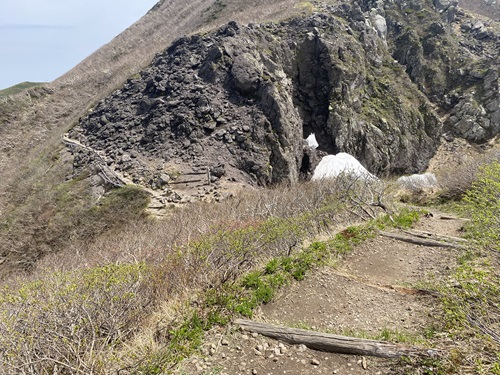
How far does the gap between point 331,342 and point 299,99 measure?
3254 centimetres

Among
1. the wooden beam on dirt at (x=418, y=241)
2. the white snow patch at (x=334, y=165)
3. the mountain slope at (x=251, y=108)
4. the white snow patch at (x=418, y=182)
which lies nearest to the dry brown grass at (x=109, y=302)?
the wooden beam on dirt at (x=418, y=241)

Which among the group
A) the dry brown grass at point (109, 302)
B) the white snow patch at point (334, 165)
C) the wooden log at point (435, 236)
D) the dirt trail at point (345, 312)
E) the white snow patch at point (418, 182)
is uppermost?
the dry brown grass at point (109, 302)

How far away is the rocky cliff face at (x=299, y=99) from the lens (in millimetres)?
24422

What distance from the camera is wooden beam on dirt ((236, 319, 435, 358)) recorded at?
4141 millimetres

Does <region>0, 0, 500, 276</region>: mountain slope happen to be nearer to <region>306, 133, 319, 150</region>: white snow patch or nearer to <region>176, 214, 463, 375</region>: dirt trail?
<region>306, 133, 319, 150</region>: white snow patch

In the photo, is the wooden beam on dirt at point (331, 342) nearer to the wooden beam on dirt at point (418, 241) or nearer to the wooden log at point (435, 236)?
the wooden beam on dirt at point (418, 241)

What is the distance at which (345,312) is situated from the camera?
579 cm

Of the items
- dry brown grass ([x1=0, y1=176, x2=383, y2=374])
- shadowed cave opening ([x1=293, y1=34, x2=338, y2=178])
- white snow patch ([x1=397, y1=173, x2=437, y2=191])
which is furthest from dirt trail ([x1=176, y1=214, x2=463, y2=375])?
shadowed cave opening ([x1=293, y1=34, x2=338, y2=178])

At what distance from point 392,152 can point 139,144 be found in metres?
28.0

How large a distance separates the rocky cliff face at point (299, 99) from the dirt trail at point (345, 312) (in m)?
15.2

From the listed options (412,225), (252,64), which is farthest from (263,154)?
(412,225)

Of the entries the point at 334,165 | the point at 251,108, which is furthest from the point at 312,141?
the point at 251,108

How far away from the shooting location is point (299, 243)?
28.5 feet

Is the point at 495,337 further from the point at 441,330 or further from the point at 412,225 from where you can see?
the point at 412,225
